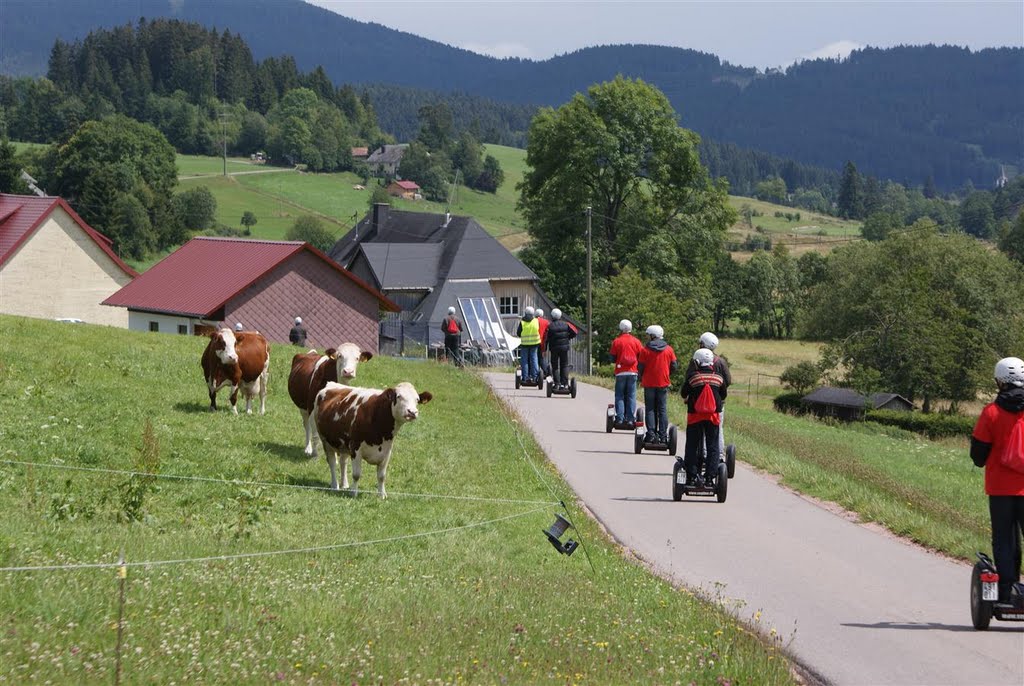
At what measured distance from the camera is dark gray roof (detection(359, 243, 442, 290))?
71.7 metres

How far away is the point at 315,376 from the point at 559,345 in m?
11.0

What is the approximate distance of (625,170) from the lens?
72.1 m

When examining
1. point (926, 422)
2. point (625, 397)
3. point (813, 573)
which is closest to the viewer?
point (813, 573)

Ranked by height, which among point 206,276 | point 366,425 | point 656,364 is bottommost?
point 206,276

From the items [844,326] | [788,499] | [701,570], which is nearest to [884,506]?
Result: [788,499]

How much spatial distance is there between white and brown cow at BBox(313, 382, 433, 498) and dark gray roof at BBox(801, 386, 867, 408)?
53.9 m

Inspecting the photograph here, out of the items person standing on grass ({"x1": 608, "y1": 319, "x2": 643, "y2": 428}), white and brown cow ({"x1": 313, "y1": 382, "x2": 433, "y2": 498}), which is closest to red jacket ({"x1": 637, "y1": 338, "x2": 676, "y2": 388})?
person standing on grass ({"x1": 608, "y1": 319, "x2": 643, "y2": 428})

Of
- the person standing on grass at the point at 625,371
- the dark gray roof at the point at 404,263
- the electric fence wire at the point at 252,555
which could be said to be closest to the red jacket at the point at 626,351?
the person standing on grass at the point at 625,371

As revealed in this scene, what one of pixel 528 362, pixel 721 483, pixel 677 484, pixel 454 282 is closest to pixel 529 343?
pixel 528 362

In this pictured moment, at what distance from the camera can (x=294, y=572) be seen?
10.8m

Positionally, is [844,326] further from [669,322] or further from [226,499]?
[226,499]

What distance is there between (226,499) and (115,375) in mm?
9813

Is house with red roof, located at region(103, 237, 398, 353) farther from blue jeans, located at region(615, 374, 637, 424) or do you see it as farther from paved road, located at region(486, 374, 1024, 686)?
paved road, located at region(486, 374, 1024, 686)

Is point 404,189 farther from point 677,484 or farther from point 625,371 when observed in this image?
point 677,484
